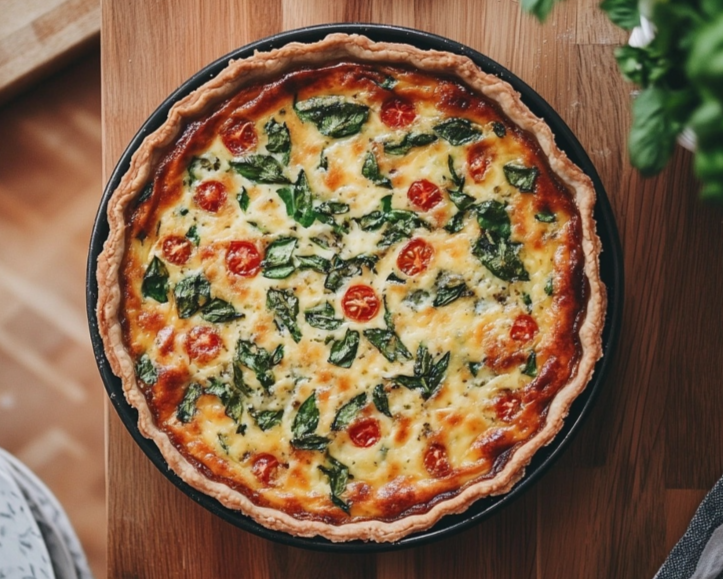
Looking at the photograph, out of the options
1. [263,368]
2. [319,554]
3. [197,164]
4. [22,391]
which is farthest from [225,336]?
[22,391]

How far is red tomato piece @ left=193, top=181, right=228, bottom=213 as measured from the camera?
8.67 feet

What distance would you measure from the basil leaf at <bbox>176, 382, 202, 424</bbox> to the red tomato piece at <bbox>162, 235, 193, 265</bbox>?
40 cm

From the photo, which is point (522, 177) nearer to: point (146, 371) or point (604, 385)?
point (604, 385)

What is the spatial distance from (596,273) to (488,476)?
0.72 meters

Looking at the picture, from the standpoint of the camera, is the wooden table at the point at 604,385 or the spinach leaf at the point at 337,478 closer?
the spinach leaf at the point at 337,478

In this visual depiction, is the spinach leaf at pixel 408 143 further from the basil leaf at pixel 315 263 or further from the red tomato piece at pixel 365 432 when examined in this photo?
the red tomato piece at pixel 365 432

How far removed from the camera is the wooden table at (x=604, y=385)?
2.84m

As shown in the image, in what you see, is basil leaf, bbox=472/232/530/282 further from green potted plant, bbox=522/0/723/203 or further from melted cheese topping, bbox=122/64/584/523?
green potted plant, bbox=522/0/723/203

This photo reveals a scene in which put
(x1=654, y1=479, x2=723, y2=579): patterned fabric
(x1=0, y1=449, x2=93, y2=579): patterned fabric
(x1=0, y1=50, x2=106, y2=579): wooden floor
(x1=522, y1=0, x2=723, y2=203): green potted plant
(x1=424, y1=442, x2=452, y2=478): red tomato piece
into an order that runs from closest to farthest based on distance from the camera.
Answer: (x1=522, y1=0, x2=723, y2=203): green potted plant < (x1=424, y1=442, x2=452, y2=478): red tomato piece < (x1=654, y1=479, x2=723, y2=579): patterned fabric < (x1=0, y1=449, x2=93, y2=579): patterned fabric < (x1=0, y1=50, x2=106, y2=579): wooden floor

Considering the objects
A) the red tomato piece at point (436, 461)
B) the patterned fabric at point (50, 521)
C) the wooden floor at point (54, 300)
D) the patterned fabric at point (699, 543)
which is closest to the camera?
the red tomato piece at point (436, 461)

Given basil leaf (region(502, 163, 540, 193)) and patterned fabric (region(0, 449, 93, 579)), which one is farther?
patterned fabric (region(0, 449, 93, 579))

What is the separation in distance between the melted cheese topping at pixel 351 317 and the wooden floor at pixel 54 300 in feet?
3.56

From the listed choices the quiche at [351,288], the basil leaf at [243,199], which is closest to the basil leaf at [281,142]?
the quiche at [351,288]

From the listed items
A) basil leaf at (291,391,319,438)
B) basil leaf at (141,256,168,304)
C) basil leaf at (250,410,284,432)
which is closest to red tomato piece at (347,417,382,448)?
basil leaf at (291,391,319,438)
